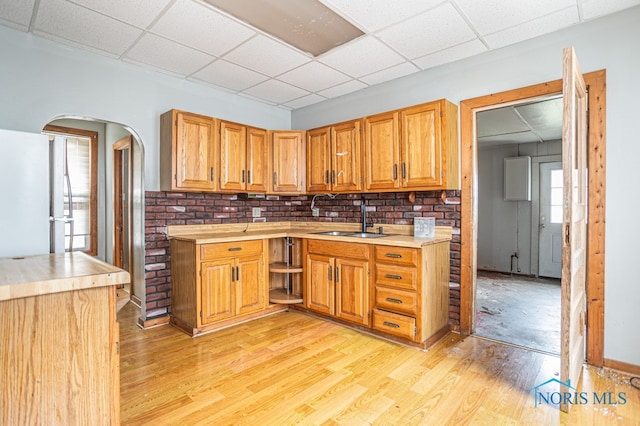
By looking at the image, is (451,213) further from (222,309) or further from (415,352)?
(222,309)

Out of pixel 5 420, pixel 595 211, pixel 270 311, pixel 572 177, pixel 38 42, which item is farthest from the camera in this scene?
pixel 270 311

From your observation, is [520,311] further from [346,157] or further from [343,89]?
[343,89]

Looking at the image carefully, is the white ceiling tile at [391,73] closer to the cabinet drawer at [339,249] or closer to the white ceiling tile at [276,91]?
the white ceiling tile at [276,91]

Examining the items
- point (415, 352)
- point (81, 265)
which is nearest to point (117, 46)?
point (81, 265)

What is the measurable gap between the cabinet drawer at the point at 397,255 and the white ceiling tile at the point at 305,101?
2241 millimetres

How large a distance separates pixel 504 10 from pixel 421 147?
117 cm

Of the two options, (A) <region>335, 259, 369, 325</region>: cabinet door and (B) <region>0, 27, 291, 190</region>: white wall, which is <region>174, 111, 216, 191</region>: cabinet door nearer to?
(B) <region>0, 27, 291, 190</region>: white wall

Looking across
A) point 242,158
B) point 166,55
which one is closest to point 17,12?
point 166,55

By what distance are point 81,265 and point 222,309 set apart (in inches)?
73.5

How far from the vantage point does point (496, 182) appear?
21.4ft

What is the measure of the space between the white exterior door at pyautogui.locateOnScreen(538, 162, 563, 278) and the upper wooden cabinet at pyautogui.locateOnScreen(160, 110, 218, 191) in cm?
574

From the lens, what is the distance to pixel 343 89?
3998 mm

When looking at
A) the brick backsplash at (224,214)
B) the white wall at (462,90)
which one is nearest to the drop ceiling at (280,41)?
the white wall at (462,90)

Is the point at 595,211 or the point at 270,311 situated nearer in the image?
the point at 595,211
